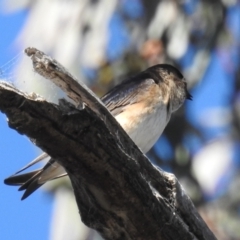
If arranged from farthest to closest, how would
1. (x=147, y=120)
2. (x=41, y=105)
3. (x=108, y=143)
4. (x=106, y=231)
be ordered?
(x=147, y=120), (x=106, y=231), (x=108, y=143), (x=41, y=105)

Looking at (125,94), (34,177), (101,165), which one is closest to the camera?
(101,165)

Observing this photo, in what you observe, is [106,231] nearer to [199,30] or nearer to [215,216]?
[215,216]

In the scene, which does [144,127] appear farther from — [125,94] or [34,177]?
[34,177]

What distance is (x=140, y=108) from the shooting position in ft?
16.9

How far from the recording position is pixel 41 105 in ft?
9.40

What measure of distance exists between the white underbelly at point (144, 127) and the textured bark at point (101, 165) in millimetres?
1403

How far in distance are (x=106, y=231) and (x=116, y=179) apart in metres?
0.33

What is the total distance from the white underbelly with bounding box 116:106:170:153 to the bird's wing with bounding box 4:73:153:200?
0.54 ft

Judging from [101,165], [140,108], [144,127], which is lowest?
[101,165]

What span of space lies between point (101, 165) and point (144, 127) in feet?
6.24

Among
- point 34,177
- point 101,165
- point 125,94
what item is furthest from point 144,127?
point 101,165

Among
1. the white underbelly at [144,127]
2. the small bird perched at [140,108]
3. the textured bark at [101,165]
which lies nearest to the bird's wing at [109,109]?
the small bird perched at [140,108]

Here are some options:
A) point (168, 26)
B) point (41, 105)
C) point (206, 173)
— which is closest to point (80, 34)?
point (168, 26)

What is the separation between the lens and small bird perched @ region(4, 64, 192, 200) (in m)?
4.76
